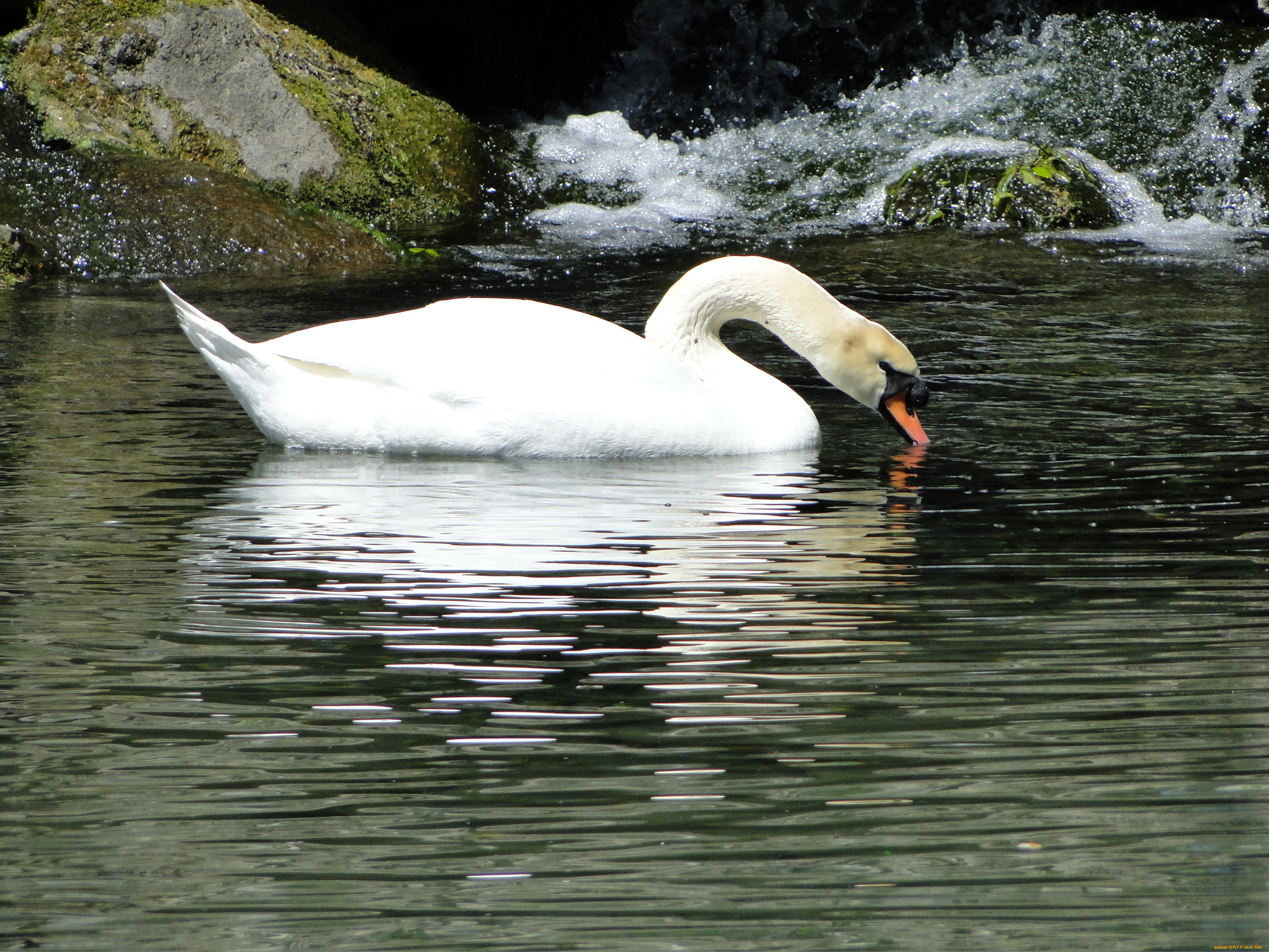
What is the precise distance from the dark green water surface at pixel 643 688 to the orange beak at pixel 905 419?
0.12 metres

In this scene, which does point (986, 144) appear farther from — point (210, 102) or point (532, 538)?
point (532, 538)

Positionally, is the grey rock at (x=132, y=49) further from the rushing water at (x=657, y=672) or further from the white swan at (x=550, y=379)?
the white swan at (x=550, y=379)

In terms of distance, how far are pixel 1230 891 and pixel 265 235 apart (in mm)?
9226

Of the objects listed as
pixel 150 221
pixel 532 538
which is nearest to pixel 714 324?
pixel 532 538

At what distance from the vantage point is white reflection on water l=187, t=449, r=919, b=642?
3.98m

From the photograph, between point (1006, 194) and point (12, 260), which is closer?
point (12, 260)

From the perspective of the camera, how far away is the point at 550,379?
5.70 m

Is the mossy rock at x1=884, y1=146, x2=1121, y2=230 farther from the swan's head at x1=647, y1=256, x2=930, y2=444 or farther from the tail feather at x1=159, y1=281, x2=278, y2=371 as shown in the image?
the tail feather at x1=159, y1=281, x2=278, y2=371

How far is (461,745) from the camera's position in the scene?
2949mm

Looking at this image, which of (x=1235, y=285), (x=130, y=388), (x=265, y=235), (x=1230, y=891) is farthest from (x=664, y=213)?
(x=1230, y=891)

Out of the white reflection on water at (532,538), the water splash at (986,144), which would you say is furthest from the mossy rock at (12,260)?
the white reflection on water at (532,538)

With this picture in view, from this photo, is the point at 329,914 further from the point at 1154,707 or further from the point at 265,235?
the point at 265,235

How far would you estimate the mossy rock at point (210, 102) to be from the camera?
11.9m

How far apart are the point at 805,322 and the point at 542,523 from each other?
1893 mm
